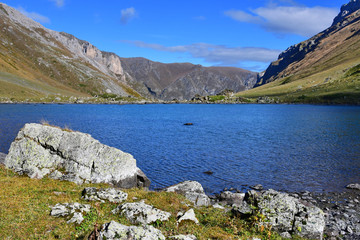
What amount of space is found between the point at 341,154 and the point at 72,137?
160ft

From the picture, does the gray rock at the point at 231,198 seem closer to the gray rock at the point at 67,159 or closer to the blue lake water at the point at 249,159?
the blue lake water at the point at 249,159

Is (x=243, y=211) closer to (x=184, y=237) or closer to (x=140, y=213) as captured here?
(x=184, y=237)

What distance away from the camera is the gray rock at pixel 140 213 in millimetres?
15234

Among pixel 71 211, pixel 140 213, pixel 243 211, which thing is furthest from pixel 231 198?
pixel 71 211

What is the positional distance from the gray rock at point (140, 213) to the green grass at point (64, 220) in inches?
15.1

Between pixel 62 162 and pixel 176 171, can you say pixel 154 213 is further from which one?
pixel 176 171

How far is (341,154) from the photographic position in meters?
48.4

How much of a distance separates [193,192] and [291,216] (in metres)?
10.5

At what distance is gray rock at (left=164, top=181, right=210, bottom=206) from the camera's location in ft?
74.1

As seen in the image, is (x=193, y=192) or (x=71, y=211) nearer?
(x=71, y=211)

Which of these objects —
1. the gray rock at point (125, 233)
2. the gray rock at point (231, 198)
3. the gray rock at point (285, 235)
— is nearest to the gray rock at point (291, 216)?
the gray rock at point (285, 235)

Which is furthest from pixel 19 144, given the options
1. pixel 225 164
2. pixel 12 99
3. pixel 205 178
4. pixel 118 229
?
pixel 12 99

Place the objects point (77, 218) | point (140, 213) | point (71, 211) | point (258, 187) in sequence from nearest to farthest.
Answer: point (77, 218), point (71, 211), point (140, 213), point (258, 187)

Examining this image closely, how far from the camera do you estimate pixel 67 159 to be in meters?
25.7
